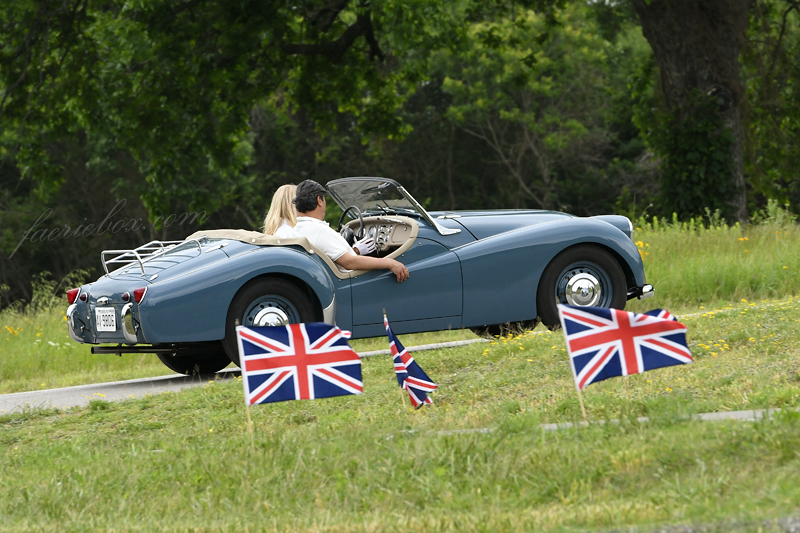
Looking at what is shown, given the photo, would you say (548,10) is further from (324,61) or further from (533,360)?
(533,360)

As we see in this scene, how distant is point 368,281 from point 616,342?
11.9 feet

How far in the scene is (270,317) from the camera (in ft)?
27.0

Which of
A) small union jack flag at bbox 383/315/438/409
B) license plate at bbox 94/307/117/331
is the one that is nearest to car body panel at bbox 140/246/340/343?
license plate at bbox 94/307/117/331

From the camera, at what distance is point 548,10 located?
22938mm

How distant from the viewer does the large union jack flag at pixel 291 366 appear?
540 centimetres

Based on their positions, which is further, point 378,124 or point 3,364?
point 378,124

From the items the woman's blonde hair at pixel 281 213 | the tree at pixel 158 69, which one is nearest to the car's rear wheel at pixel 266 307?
the woman's blonde hair at pixel 281 213

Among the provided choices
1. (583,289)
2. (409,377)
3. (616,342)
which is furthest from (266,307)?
(616,342)

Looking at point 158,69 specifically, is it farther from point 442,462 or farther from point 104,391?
point 442,462

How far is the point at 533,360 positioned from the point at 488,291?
1.38 meters

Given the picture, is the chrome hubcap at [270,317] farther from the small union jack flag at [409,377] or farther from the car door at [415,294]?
the small union jack flag at [409,377]

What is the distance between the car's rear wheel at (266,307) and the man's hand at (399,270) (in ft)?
2.54

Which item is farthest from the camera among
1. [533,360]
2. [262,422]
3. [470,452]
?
[533,360]

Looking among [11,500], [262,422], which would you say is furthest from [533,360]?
[11,500]
